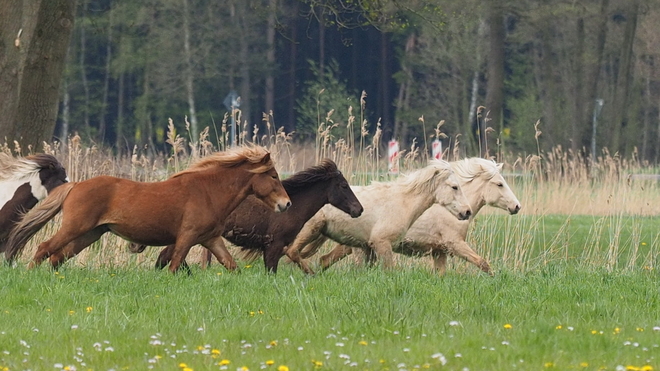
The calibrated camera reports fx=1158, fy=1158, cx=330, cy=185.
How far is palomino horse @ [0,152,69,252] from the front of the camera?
12.6m

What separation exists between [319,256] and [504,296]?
5934 mm

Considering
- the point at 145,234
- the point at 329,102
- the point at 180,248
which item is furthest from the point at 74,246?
the point at 329,102

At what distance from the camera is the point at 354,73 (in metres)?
59.6

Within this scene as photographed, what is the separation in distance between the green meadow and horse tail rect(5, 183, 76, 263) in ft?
1.83

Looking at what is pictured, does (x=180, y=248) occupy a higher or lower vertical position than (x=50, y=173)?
lower

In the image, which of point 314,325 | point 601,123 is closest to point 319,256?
point 314,325

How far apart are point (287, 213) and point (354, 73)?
48.1 metres

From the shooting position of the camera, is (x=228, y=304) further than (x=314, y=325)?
Yes

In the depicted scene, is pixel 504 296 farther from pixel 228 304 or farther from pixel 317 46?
pixel 317 46

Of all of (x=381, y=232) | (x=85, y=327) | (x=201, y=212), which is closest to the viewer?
(x=85, y=327)

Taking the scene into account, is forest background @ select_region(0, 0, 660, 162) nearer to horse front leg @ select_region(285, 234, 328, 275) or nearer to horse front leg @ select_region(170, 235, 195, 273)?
horse front leg @ select_region(285, 234, 328, 275)

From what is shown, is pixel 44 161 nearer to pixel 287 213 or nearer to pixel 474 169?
pixel 287 213

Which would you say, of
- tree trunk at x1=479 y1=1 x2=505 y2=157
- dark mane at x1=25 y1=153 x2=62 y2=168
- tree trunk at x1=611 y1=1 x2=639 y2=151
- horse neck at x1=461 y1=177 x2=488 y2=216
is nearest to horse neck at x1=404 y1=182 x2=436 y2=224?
horse neck at x1=461 y1=177 x2=488 y2=216

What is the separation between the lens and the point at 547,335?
23.6ft
